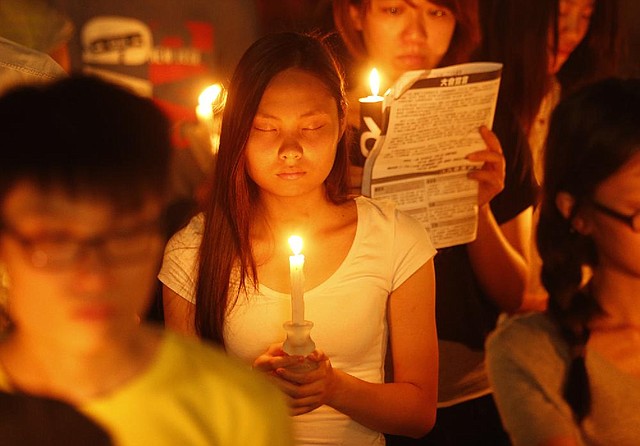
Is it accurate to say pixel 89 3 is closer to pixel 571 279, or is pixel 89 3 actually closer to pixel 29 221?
pixel 571 279

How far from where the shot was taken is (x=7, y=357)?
36.9 inches

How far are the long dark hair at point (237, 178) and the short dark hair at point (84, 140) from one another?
870 millimetres

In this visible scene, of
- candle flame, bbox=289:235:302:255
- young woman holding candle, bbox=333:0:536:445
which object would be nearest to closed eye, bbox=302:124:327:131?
candle flame, bbox=289:235:302:255

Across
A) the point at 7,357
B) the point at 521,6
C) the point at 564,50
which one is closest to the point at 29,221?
the point at 7,357

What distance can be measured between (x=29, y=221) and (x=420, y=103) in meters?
1.38

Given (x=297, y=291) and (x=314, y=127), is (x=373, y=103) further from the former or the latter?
(x=297, y=291)

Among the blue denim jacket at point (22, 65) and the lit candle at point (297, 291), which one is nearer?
the lit candle at point (297, 291)

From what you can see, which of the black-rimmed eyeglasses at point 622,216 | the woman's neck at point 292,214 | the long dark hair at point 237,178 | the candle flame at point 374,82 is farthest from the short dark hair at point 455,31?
the black-rimmed eyeglasses at point 622,216

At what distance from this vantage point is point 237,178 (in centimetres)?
185

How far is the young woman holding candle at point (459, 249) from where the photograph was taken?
2299mm


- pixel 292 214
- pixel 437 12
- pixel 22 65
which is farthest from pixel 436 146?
pixel 22 65

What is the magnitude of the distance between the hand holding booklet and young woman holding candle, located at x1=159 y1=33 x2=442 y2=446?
0.21 metres

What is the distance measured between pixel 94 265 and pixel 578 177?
1.15 m

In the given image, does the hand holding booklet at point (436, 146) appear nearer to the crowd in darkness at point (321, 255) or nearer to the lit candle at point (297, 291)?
the crowd in darkness at point (321, 255)
